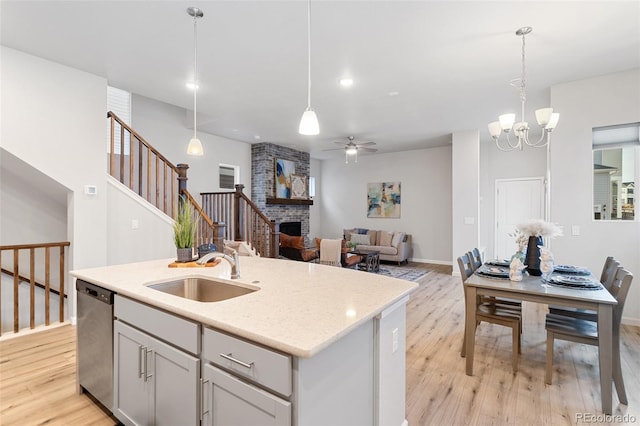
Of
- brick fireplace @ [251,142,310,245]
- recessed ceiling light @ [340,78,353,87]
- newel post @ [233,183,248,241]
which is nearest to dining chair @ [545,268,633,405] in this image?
recessed ceiling light @ [340,78,353,87]

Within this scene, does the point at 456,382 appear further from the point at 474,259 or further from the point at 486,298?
the point at 474,259

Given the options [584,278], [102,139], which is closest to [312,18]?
[102,139]

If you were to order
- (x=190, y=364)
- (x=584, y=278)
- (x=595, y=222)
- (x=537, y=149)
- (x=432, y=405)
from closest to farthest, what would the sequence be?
(x=190, y=364) → (x=432, y=405) → (x=584, y=278) → (x=595, y=222) → (x=537, y=149)

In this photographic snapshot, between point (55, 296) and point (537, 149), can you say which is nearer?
point (55, 296)

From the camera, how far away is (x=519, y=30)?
9.30 feet

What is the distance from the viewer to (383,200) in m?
9.18

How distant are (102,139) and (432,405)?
4482mm

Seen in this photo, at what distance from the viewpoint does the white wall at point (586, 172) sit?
3688 mm

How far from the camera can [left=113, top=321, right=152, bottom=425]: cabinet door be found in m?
1.72

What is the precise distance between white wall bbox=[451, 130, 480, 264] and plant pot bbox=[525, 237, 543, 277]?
3577 millimetres

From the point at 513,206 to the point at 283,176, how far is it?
18.3ft

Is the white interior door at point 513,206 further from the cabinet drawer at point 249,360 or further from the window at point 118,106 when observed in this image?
the window at point 118,106

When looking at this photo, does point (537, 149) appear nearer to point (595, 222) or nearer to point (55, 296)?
point (595, 222)

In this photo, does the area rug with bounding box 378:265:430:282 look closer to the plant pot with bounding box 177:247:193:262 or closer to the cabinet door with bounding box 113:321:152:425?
the plant pot with bounding box 177:247:193:262
